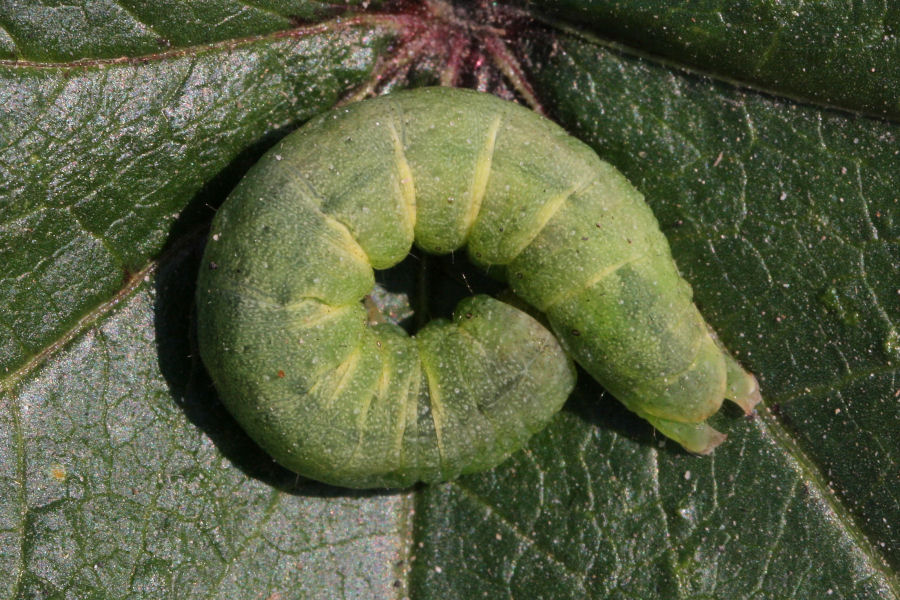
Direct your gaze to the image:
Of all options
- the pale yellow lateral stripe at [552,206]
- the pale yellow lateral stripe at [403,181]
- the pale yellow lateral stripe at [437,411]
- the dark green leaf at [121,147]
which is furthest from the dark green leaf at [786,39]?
the pale yellow lateral stripe at [437,411]

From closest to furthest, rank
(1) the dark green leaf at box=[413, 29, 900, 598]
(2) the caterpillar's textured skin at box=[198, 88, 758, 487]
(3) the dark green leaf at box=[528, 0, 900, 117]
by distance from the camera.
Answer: (2) the caterpillar's textured skin at box=[198, 88, 758, 487]
(3) the dark green leaf at box=[528, 0, 900, 117]
(1) the dark green leaf at box=[413, 29, 900, 598]

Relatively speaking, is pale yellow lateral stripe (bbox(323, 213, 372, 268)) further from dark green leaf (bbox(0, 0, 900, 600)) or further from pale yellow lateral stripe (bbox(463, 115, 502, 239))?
dark green leaf (bbox(0, 0, 900, 600))

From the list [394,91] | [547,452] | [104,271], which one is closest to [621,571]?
[547,452]

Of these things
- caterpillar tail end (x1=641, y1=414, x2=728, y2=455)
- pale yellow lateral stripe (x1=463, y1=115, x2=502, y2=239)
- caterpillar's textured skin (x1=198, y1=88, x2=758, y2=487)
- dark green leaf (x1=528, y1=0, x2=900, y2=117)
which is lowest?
caterpillar tail end (x1=641, y1=414, x2=728, y2=455)

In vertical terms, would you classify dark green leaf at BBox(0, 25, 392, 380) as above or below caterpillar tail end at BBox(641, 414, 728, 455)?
above

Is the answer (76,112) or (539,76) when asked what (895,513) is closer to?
(539,76)

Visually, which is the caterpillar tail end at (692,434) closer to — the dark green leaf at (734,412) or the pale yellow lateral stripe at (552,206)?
the dark green leaf at (734,412)

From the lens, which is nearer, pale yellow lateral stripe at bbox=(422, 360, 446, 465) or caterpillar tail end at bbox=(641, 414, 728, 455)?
pale yellow lateral stripe at bbox=(422, 360, 446, 465)

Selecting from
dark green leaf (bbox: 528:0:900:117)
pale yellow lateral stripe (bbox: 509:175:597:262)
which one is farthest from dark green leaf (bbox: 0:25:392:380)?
dark green leaf (bbox: 528:0:900:117)

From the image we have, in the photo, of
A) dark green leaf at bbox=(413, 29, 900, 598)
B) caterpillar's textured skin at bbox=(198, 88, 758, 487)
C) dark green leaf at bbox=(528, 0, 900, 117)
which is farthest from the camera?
dark green leaf at bbox=(413, 29, 900, 598)

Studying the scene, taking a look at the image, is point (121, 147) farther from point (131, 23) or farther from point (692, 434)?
point (692, 434)
